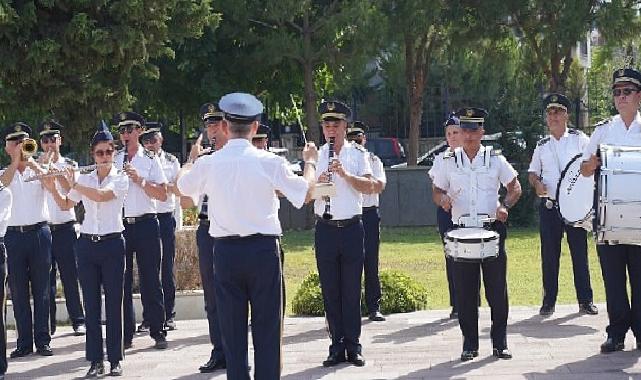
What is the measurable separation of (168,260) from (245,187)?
15.5 feet

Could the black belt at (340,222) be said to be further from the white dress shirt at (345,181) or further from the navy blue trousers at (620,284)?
the navy blue trousers at (620,284)

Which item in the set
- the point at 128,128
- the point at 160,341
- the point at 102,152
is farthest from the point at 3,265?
the point at 128,128

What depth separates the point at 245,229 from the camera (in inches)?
289

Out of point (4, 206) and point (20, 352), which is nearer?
point (4, 206)

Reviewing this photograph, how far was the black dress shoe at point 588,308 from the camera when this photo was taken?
11.5 meters

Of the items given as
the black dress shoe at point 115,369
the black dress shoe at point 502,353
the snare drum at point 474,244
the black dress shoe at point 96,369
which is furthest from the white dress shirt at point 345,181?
the black dress shoe at point 96,369

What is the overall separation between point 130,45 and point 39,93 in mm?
1671

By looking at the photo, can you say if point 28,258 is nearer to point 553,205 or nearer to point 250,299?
point 250,299

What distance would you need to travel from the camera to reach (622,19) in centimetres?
2472

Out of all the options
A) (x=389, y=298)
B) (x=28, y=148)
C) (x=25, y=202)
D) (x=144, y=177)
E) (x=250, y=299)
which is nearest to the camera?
(x=250, y=299)

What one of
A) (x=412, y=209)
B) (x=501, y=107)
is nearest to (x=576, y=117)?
(x=501, y=107)

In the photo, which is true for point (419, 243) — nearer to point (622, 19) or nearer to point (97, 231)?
point (622, 19)

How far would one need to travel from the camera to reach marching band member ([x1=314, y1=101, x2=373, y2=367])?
31.1 ft

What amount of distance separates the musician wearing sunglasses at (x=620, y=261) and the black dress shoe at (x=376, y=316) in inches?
114
